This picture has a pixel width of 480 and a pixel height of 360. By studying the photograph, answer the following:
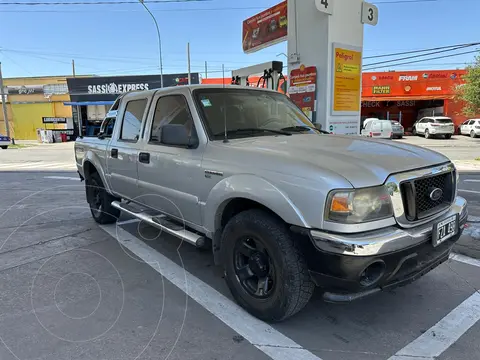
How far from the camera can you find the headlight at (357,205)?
240 centimetres

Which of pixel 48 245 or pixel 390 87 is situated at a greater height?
pixel 390 87

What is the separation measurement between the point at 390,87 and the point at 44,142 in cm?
3229

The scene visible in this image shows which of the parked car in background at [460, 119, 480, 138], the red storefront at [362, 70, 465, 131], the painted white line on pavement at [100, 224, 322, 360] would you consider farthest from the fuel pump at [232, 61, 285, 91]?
the parked car in background at [460, 119, 480, 138]

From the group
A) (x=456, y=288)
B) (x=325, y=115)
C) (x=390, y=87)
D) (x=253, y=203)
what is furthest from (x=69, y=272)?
(x=390, y=87)

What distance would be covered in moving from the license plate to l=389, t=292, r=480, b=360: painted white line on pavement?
2.30 feet

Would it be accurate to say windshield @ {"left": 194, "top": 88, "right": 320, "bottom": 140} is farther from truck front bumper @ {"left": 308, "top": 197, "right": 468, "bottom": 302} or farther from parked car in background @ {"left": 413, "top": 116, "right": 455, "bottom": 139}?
parked car in background @ {"left": 413, "top": 116, "right": 455, "bottom": 139}

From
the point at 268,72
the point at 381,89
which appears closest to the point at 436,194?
the point at 268,72

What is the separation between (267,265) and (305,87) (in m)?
5.65

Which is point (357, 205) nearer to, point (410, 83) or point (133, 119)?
point (133, 119)

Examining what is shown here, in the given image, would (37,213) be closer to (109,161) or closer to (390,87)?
→ (109,161)

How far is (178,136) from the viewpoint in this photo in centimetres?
333

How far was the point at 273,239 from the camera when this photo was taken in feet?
8.68

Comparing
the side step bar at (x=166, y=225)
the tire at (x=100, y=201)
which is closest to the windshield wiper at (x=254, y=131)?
the side step bar at (x=166, y=225)

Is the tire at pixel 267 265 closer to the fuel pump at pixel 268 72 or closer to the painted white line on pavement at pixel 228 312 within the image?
the painted white line on pavement at pixel 228 312
